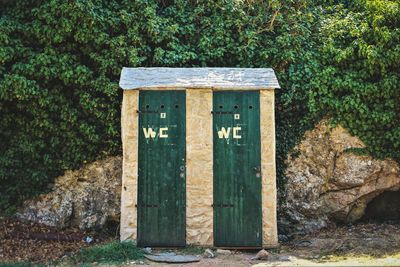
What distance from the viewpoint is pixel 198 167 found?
23.0 ft

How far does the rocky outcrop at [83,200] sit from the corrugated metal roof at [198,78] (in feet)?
5.62

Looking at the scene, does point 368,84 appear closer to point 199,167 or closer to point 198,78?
point 198,78

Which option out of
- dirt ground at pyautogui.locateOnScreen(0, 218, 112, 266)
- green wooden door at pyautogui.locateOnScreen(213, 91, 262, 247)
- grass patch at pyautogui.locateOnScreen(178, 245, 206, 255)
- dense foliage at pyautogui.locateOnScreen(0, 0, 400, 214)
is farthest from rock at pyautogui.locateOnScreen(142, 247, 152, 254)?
dense foliage at pyautogui.locateOnScreen(0, 0, 400, 214)

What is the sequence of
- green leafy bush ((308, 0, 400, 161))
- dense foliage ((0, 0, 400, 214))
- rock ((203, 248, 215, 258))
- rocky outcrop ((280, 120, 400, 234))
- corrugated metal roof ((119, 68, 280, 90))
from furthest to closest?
rocky outcrop ((280, 120, 400, 234)) < green leafy bush ((308, 0, 400, 161)) < dense foliage ((0, 0, 400, 214)) < corrugated metal roof ((119, 68, 280, 90)) < rock ((203, 248, 215, 258))

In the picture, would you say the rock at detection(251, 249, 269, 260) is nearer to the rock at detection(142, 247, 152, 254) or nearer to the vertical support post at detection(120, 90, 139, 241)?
the rock at detection(142, 247, 152, 254)

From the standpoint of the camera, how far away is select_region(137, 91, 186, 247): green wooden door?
6.95 metres

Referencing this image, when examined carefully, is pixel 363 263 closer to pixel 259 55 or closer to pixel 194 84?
pixel 194 84

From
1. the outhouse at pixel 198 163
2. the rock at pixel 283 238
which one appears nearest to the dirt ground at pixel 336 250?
the rock at pixel 283 238

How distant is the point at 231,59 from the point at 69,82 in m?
2.92

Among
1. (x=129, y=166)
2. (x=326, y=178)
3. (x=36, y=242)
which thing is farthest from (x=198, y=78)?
(x=36, y=242)

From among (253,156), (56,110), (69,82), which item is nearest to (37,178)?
(56,110)

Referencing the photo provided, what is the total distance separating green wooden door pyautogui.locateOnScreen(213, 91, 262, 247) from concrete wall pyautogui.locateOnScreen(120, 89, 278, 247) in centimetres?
10

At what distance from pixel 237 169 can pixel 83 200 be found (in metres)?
2.89

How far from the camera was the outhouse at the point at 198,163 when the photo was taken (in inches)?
274
